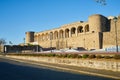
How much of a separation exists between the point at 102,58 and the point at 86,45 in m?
55.7

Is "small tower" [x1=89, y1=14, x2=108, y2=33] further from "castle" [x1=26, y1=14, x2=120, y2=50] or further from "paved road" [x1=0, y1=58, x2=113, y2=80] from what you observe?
"paved road" [x1=0, y1=58, x2=113, y2=80]

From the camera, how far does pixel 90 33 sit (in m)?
80.5

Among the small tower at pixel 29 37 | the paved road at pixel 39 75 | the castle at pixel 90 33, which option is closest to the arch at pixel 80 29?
the castle at pixel 90 33

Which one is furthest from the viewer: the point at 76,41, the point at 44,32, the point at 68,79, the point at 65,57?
the point at 44,32

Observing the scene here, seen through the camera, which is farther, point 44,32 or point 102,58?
point 44,32

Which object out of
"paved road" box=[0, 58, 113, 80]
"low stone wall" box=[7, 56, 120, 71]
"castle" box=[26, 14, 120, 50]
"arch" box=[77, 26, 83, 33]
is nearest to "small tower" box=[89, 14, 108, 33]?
"castle" box=[26, 14, 120, 50]

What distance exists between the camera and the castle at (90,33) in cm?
7456

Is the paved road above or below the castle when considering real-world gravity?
below

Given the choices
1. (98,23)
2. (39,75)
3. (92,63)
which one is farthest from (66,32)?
(39,75)

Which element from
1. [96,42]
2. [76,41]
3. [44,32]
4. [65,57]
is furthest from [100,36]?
[44,32]

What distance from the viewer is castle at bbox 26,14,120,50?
245 feet

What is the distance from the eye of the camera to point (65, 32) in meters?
111

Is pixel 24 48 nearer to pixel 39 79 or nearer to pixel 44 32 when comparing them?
pixel 44 32

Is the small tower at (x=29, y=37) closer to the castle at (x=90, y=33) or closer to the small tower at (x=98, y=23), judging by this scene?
the castle at (x=90, y=33)
